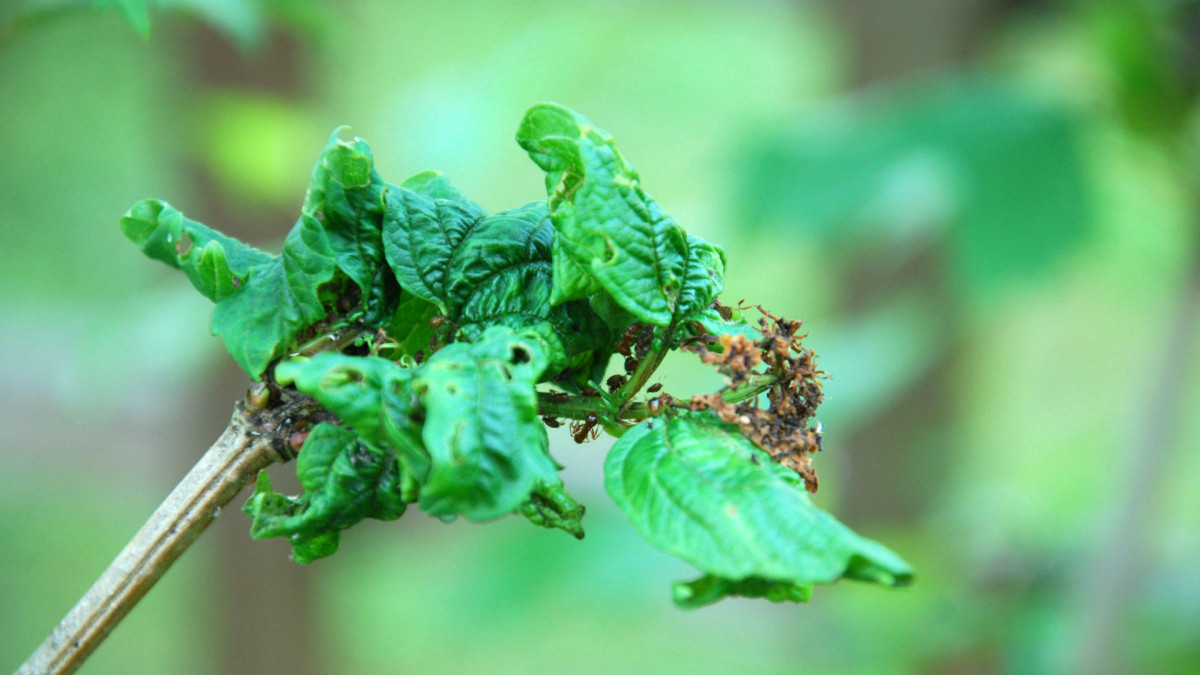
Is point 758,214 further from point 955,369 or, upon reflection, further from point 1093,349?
point 1093,349

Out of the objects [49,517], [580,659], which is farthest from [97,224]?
[580,659]

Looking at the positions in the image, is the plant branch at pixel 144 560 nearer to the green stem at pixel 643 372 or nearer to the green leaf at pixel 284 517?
the green leaf at pixel 284 517

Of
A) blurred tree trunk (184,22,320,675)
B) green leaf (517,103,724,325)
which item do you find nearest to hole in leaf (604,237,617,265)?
green leaf (517,103,724,325)

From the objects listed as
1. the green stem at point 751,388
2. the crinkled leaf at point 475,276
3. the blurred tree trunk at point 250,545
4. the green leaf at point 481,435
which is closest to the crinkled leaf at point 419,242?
the crinkled leaf at point 475,276

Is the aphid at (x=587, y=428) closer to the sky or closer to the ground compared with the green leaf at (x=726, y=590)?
closer to the sky

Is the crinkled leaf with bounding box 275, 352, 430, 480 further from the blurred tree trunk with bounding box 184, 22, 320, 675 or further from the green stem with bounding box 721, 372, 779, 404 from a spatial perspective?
the blurred tree trunk with bounding box 184, 22, 320, 675

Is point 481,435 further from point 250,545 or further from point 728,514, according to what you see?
point 250,545

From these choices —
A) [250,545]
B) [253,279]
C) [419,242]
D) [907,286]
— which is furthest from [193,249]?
[250,545]
